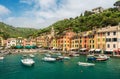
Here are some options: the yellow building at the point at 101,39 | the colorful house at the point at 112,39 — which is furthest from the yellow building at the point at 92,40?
the colorful house at the point at 112,39

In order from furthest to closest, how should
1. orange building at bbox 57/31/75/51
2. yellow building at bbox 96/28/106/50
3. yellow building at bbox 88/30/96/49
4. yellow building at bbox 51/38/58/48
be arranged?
1. yellow building at bbox 51/38/58/48
2. orange building at bbox 57/31/75/51
3. yellow building at bbox 88/30/96/49
4. yellow building at bbox 96/28/106/50

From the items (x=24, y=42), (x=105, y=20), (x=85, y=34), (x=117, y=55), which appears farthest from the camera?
(x=24, y=42)

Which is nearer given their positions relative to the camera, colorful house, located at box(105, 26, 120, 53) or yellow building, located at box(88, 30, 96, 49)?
colorful house, located at box(105, 26, 120, 53)

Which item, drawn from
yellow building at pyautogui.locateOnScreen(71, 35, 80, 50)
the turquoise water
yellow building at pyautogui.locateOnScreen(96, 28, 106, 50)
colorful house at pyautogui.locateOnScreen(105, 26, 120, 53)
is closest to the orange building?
yellow building at pyautogui.locateOnScreen(71, 35, 80, 50)

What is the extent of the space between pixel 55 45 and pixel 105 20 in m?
35.5

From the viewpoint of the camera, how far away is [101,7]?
192125 mm

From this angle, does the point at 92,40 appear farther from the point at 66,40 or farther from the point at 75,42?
the point at 66,40

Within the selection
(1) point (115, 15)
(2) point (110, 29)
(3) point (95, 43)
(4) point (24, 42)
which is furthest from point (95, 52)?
(4) point (24, 42)

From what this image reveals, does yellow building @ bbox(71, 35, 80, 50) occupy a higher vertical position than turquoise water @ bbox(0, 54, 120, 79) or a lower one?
higher

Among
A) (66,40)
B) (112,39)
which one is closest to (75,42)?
(66,40)

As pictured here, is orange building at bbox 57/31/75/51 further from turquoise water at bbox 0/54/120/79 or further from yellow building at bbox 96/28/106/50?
turquoise water at bbox 0/54/120/79

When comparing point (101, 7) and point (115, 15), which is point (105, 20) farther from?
point (101, 7)

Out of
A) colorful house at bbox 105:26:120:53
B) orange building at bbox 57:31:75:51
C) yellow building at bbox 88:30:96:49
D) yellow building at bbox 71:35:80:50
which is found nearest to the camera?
colorful house at bbox 105:26:120:53

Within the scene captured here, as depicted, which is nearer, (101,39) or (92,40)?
(101,39)
